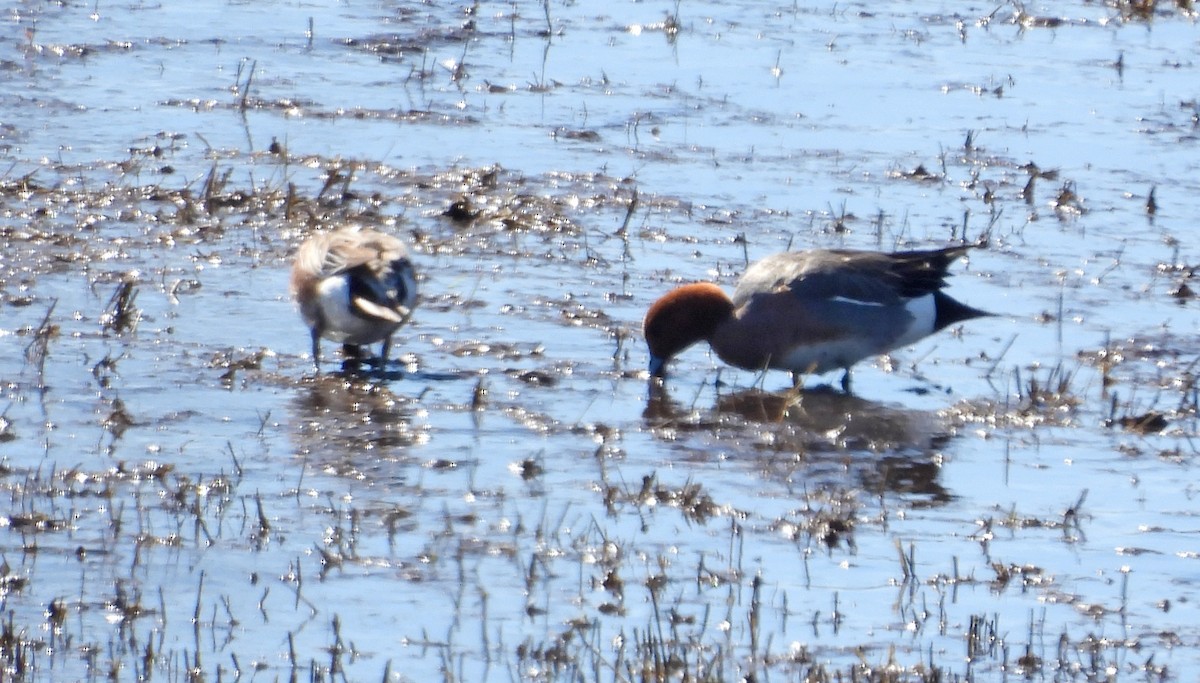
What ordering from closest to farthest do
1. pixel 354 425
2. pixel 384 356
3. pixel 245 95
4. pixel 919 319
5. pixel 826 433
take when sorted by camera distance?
pixel 354 425 < pixel 826 433 < pixel 384 356 < pixel 919 319 < pixel 245 95

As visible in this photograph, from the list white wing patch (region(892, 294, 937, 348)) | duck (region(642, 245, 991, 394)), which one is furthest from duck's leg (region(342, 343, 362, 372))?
white wing patch (region(892, 294, 937, 348))

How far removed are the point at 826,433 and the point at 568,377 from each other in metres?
1.04

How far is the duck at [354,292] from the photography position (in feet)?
25.3

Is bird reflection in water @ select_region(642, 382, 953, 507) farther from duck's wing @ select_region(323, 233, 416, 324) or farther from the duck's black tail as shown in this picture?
duck's wing @ select_region(323, 233, 416, 324)

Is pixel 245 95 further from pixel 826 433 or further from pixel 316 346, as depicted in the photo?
pixel 826 433

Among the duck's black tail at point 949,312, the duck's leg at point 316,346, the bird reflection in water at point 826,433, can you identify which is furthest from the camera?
the duck's black tail at point 949,312

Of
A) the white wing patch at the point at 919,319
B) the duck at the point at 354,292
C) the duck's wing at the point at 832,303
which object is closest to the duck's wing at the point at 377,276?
the duck at the point at 354,292

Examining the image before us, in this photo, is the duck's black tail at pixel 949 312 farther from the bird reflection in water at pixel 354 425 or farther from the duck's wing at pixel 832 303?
the bird reflection in water at pixel 354 425

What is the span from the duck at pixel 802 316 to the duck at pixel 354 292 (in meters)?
0.98

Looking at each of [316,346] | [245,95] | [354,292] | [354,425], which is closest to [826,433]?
[354,425]

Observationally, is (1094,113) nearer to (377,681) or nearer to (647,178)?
(647,178)

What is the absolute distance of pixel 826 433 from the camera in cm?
749

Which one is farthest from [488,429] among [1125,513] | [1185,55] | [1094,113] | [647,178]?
[1185,55]

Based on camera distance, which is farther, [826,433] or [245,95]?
[245,95]
